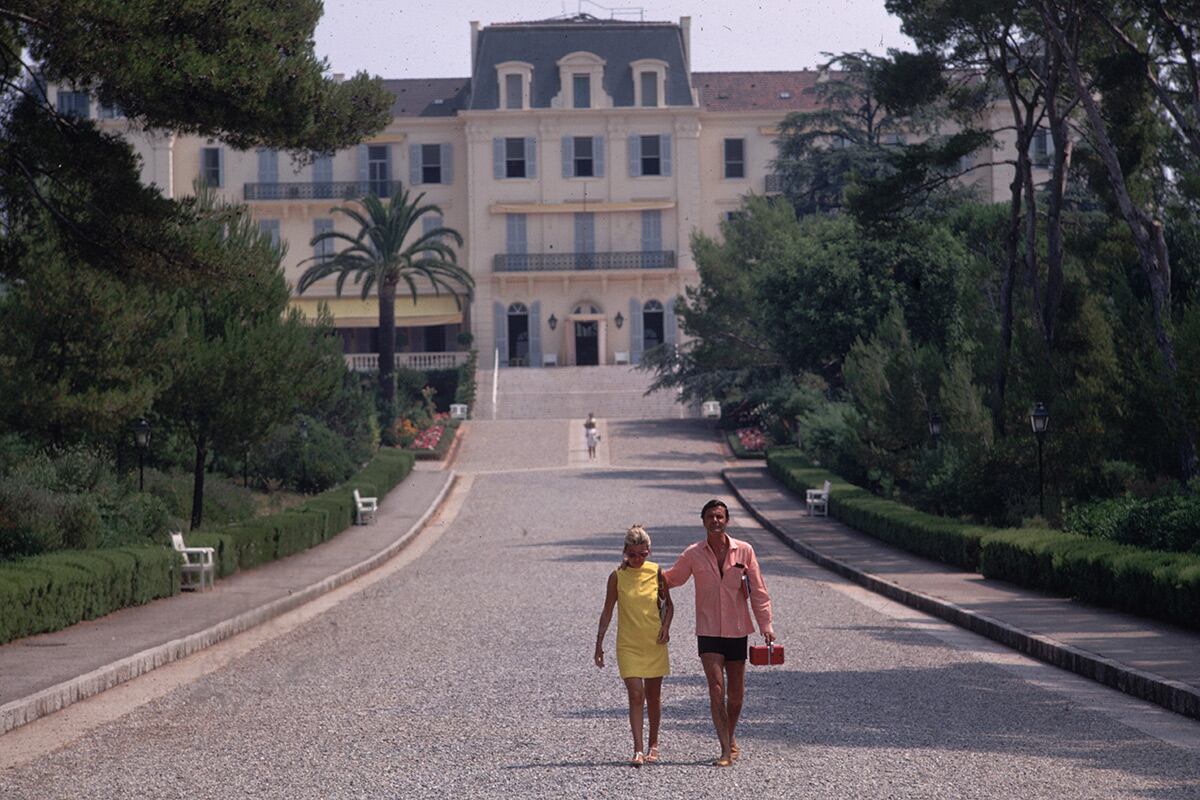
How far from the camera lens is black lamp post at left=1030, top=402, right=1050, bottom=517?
2430cm

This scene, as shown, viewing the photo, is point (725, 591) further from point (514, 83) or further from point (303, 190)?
point (303, 190)

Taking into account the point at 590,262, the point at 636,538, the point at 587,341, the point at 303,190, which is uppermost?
the point at 303,190

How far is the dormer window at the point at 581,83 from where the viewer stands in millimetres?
71688

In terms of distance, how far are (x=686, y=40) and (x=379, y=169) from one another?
1518cm

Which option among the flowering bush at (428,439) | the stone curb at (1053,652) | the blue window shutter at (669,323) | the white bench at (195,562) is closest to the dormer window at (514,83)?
the blue window shutter at (669,323)

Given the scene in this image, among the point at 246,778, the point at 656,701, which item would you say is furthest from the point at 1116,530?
the point at 246,778

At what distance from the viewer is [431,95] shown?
74500 millimetres

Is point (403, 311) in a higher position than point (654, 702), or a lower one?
higher

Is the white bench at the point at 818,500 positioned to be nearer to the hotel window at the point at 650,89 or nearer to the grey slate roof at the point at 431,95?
the hotel window at the point at 650,89

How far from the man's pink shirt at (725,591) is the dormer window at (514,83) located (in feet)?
211

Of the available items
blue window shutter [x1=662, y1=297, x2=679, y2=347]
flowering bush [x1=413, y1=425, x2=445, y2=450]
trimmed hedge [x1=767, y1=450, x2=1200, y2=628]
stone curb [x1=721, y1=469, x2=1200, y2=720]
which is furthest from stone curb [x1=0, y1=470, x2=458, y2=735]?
blue window shutter [x1=662, y1=297, x2=679, y2=347]

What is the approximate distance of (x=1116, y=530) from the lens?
1969cm

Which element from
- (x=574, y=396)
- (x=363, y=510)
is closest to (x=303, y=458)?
(x=363, y=510)

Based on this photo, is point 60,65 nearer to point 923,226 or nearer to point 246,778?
point 246,778
